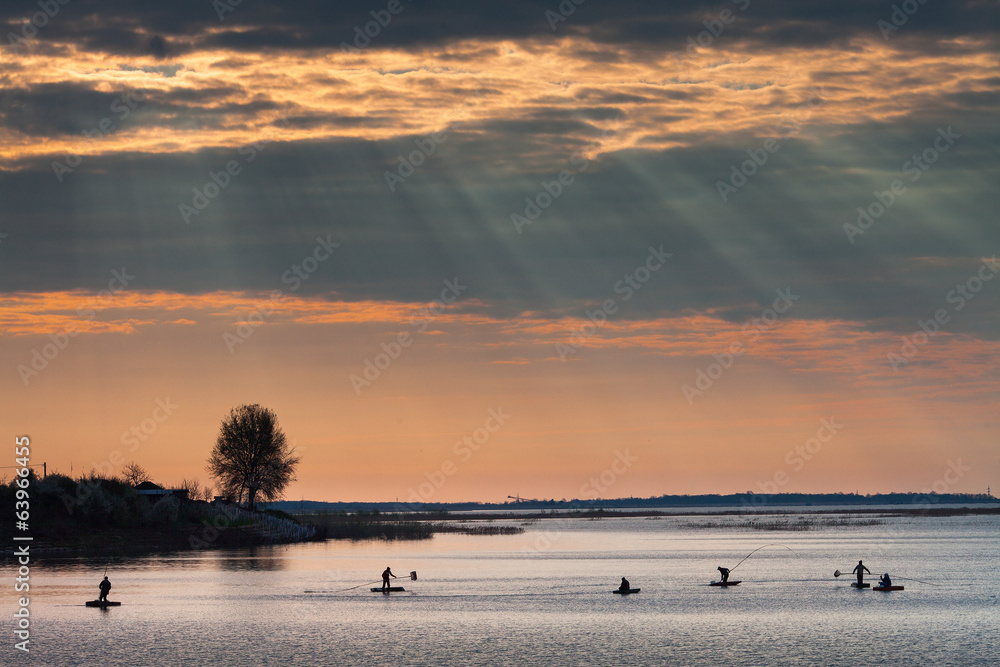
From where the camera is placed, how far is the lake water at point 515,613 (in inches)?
1901

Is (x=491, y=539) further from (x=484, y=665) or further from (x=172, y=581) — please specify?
(x=484, y=665)

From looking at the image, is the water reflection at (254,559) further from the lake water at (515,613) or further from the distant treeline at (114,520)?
the distant treeline at (114,520)

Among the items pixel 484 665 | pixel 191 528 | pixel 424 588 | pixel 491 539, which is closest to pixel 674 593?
pixel 424 588

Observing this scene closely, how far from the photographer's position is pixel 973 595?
70.4 m

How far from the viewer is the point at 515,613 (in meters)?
63.4

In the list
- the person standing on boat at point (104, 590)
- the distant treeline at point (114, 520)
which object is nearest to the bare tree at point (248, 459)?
the distant treeline at point (114, 520)

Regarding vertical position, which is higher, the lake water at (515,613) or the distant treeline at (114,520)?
the distant treeline at (114,520)

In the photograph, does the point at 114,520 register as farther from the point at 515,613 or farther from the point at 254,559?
the point at 515,613

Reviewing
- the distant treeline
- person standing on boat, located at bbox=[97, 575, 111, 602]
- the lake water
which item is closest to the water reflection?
the lake water

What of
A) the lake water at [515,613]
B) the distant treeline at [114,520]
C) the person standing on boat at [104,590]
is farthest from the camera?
the distant treeline at [114,520]

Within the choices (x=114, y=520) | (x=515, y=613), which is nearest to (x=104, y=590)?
(x=515, y=613)

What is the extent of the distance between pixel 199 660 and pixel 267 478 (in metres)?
107

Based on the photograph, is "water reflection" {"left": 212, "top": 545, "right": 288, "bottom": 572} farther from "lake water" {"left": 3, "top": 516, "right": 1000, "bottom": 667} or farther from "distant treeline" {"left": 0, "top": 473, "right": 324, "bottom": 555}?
"distant treeline" {"left": 0, "top": 473, "right": 324, "bottom": 555}

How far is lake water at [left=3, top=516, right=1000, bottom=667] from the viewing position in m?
48.3
